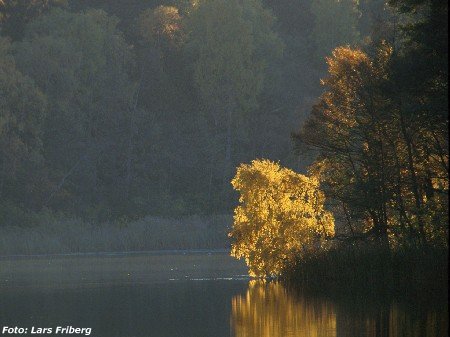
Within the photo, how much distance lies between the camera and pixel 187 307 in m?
32.8

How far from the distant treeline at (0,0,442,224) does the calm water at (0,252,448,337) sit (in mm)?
22141

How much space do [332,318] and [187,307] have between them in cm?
630

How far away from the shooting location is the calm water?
25844 millimetres

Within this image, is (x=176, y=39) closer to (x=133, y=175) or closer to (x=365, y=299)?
(x=133, y=175)

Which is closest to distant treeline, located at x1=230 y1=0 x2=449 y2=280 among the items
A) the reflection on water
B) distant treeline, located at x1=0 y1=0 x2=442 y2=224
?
the reflection on water

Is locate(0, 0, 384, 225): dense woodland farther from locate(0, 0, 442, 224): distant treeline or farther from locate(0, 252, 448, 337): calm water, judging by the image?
locate(0, 252, 448, 337): calm water

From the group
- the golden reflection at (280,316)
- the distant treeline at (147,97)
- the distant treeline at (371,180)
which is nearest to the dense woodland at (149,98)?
the distant treeline at (147,97)

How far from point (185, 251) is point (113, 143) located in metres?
19.8

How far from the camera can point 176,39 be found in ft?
269

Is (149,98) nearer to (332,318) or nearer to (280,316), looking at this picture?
(280,316)

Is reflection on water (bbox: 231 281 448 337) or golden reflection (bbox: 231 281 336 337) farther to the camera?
golden reflection (bbox: 231 281 336 337)

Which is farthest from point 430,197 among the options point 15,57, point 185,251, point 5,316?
point 15,57

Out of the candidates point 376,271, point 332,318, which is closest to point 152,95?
point 376,271

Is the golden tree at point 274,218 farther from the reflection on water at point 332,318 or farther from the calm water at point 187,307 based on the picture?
the reflection on water at point 332,318
